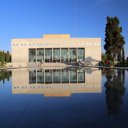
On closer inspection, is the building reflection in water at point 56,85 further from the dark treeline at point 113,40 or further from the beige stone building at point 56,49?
the beige stone building at point 56,49

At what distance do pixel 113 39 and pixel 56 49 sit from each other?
25.1 m

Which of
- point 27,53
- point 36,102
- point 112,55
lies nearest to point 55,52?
point 27,53

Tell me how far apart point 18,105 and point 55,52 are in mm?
56336

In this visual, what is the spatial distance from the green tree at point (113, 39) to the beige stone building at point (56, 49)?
2100 centimetres

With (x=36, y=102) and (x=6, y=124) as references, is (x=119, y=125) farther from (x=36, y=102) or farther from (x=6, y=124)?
(x=36, y=102)

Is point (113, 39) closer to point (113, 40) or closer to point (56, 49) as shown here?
point (113, 40)

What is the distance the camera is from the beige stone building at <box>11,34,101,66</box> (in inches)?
2445

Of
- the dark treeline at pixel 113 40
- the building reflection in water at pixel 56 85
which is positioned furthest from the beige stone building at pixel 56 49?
the building reflection in water at pixel 56 85

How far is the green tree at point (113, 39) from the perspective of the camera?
132 ft

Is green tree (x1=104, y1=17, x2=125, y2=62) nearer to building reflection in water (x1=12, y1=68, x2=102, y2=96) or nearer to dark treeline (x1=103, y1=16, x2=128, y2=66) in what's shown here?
dark treeline (x1=103, y1=16, x2=128, y2=66)

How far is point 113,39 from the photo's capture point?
40.5 meters

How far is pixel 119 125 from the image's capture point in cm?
473

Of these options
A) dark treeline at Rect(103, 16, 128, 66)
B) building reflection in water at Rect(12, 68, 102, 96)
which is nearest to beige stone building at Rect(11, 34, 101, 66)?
dark treeline at Rect(103, 16, 128, 66)

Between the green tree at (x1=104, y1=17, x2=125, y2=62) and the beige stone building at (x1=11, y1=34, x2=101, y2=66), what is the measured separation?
68.9ft
